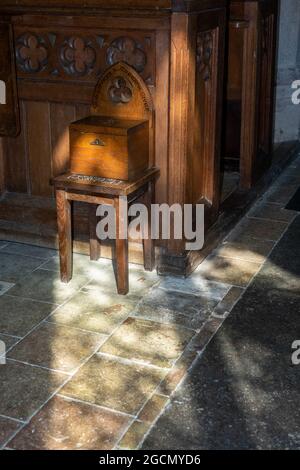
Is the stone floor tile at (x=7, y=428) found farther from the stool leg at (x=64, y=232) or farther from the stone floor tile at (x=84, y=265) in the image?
the stone floor tile at (x=84, y=265)

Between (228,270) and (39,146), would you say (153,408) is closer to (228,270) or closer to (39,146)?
(228,270)

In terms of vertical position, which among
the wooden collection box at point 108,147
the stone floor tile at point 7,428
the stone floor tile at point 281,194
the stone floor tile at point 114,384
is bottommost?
the stone floor tile at point 7,428

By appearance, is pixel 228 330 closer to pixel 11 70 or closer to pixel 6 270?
pixel 6 270

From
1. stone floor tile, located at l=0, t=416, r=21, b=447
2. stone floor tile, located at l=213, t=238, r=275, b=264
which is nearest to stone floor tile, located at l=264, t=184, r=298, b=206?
stone floor tile, located at l=213, t=238, r=275, b=264

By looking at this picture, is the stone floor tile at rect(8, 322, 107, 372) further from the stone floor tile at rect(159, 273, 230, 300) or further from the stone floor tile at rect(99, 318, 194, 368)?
the stone floor tile at rect(159, 273, 230, 300)

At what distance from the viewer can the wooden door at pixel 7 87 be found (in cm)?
446

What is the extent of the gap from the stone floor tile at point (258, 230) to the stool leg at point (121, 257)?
1281 millimetres

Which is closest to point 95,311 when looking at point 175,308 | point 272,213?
point 175,308

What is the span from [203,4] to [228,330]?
6.56ft

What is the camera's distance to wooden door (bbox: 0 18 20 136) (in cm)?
446

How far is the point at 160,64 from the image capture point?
4.09 metres

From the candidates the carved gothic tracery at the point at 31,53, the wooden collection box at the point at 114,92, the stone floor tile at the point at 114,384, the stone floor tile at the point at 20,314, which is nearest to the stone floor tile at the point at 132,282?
the wooden collection box at the point at 114,92
